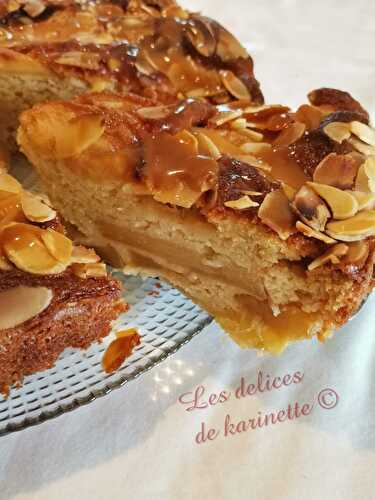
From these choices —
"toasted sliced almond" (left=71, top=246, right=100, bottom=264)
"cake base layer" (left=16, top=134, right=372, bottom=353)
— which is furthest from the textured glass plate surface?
"toasted sliced almond" (left=71, top=246, right=100, bottom=264)

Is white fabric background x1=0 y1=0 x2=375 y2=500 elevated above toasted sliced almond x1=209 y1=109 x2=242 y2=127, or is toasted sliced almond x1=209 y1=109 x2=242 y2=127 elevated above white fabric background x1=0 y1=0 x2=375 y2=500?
toasted sliced almond x1=209 y1=109 x2=242 y2=127

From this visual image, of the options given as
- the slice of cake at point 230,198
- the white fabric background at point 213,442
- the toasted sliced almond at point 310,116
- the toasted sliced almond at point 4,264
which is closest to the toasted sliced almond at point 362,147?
the slice of cake at point 230,198

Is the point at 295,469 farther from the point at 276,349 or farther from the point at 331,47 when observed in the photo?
the point at 331,47

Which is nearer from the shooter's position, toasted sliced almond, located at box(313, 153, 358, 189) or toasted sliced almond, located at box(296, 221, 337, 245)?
toasted sliced almond, located at box(296, 221, 337, 245)

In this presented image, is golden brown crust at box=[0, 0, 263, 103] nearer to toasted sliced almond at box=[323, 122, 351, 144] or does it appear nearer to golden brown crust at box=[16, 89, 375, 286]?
golden brown crust at box=[16, 89, 375, 286]

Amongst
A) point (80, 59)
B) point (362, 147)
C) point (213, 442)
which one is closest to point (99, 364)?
point (213, 442)

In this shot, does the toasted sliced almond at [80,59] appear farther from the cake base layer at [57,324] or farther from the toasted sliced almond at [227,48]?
the cake base layer at [57,324]

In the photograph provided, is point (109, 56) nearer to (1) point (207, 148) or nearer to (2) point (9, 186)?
(1) point (207, 148)
